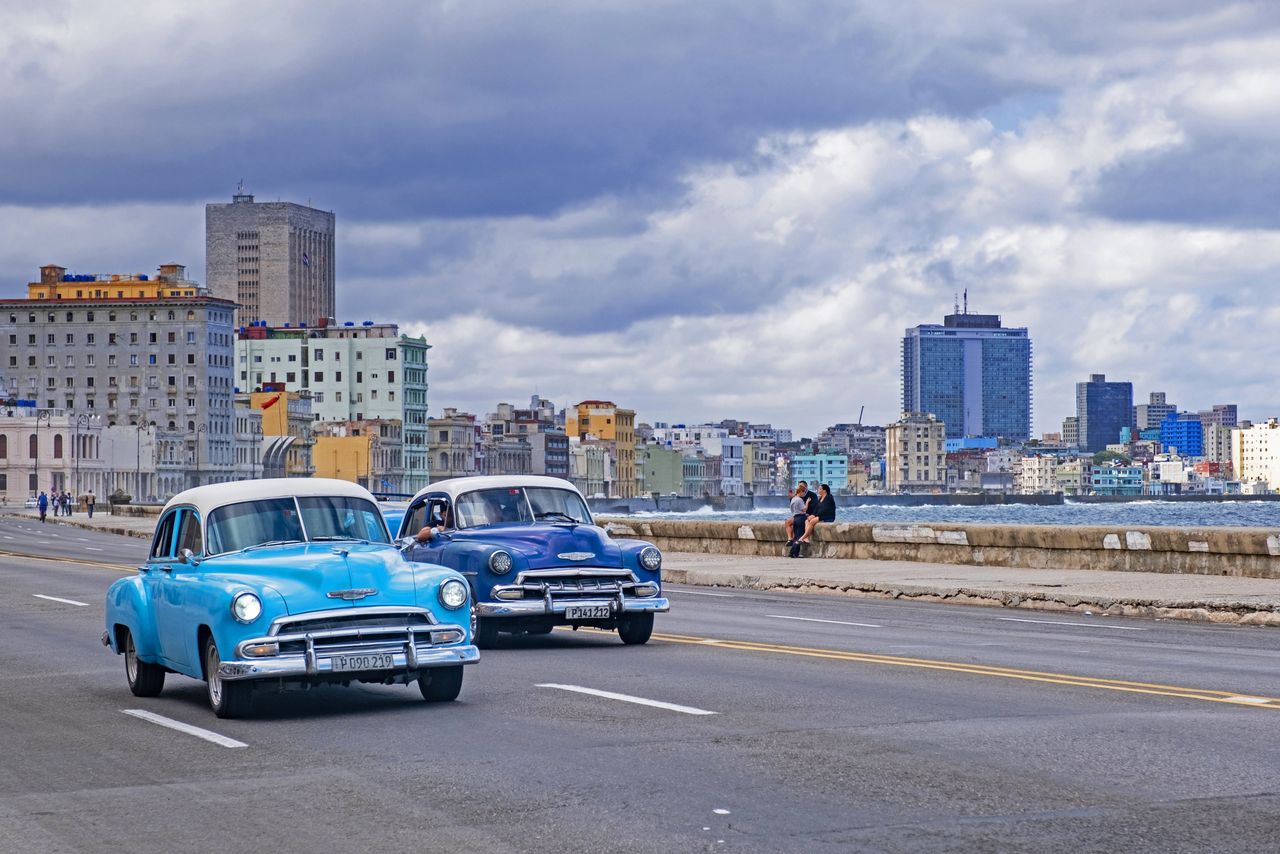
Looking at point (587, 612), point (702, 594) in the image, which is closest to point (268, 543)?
point (587, 612)

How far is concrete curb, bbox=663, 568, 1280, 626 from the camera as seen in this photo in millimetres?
24188

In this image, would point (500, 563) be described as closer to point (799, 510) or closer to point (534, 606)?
point (534, 606)

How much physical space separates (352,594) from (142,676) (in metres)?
2.77

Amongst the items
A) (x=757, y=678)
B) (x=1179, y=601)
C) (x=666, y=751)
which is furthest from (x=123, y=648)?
(x=1179, y=601)

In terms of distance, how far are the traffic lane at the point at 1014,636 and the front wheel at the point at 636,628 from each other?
→ 137 centimetres

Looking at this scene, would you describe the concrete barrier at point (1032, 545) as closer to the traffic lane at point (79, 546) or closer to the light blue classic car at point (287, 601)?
the traffic lane at point (79, 546)

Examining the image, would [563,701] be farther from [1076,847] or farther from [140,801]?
[1076,847]

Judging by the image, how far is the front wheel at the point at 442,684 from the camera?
14.4 meters

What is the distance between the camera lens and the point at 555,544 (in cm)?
1956

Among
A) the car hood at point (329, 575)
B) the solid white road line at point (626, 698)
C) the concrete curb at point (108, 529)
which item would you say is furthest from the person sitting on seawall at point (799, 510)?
the concrete curb at point (108, 529)

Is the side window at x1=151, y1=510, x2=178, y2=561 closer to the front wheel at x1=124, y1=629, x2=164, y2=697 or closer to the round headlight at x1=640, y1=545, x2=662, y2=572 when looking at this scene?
the front wheel at x1=124, y1=629, x2=164, y2=697

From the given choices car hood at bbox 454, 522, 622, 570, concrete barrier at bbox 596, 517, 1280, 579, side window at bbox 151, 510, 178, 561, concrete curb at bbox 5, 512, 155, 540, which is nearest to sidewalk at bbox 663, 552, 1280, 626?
concrete barrier at bbox 596, 517, 1280, 579

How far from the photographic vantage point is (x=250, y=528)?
15.0 m

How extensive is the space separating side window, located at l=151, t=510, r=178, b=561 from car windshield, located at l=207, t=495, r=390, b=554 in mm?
790
